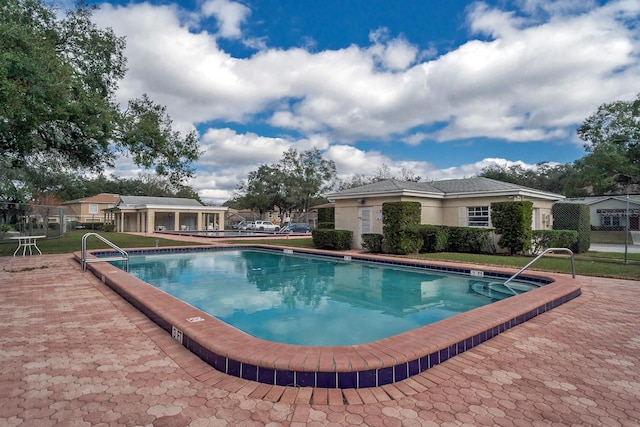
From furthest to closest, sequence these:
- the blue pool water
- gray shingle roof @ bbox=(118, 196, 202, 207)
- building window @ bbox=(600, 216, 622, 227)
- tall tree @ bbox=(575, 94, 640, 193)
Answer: gray shingle roof @ bbox=(118, 196, 202, 207) → building window @ bbox=(600, 216, 622, 227) → tall tree @ bbox=(575, 94, 640, 193) → the blue pool water

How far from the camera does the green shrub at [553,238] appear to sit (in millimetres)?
14047

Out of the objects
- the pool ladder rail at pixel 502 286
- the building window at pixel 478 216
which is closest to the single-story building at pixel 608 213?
the building window at pixel 478 216

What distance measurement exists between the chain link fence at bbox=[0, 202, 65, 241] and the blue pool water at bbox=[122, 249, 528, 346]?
5557 mm

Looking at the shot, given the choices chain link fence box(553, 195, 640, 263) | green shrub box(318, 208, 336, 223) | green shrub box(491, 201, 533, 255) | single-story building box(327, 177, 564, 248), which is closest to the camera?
green shrub box(491, 201, 533, 255)

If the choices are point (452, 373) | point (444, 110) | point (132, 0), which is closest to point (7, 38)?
point (132, 0)

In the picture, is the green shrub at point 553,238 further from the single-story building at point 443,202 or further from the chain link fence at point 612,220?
the chain link fence at point 612,220

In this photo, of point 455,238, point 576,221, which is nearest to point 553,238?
point 576,221

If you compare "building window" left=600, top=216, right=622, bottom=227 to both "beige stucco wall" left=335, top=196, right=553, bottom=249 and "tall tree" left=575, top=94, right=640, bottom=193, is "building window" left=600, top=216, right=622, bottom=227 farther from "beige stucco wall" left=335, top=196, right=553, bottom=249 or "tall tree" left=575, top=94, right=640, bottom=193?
"beige stucco wall" left=335, top=196, right=553, bottom=249

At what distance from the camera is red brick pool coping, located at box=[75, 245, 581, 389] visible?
10.4ft

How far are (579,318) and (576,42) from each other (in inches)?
445

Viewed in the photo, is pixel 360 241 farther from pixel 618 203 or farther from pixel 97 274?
pixel 618 203

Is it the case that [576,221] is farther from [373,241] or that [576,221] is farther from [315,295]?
[315,295]

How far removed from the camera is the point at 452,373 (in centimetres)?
345

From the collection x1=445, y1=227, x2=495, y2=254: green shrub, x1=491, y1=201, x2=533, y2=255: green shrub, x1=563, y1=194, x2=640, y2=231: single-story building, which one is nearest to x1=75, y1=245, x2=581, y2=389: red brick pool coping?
x1=491, y1=201, x2=533, y2=255: green shrub
